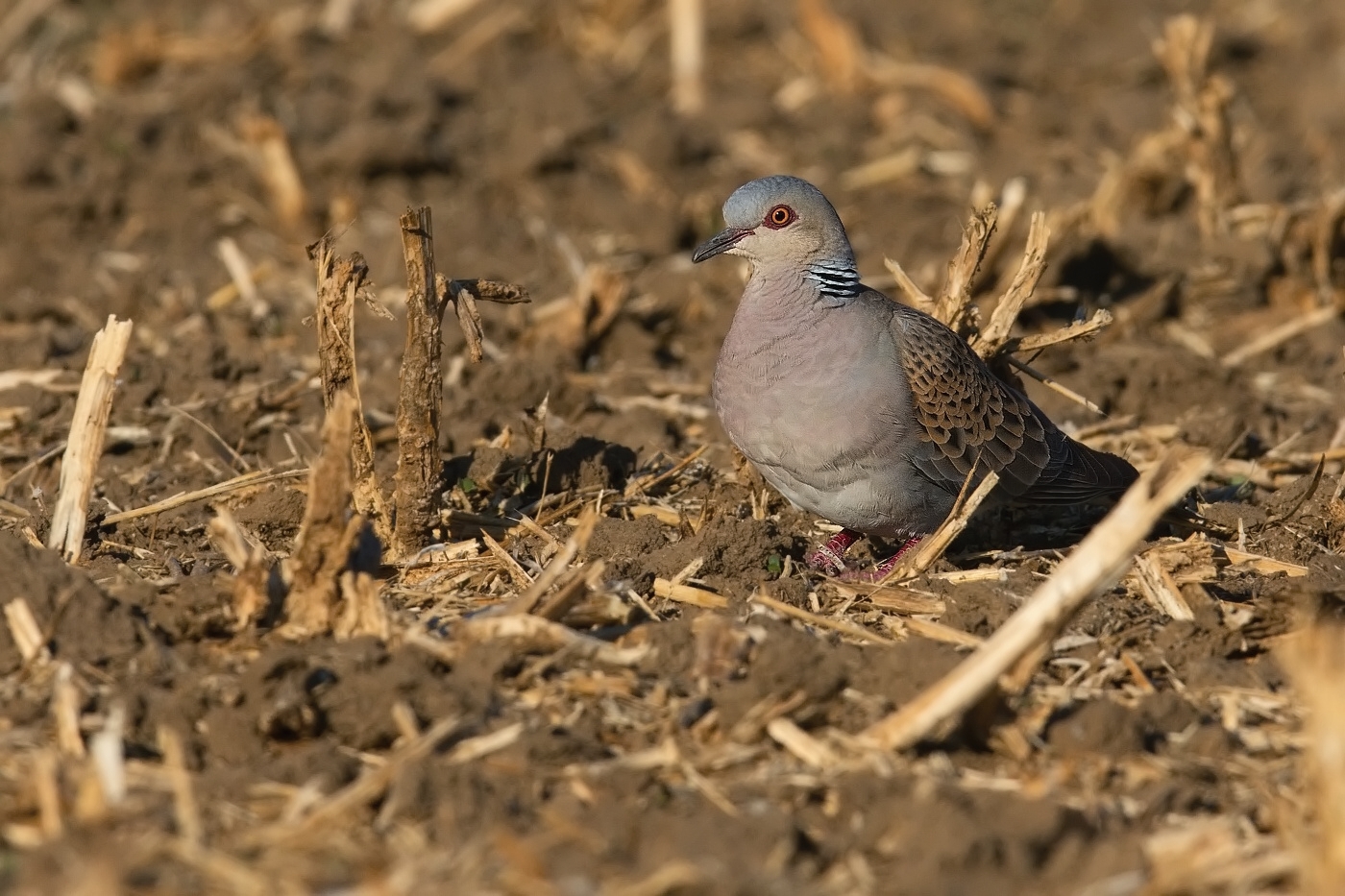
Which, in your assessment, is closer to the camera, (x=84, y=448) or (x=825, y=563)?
(x=84, y=448)

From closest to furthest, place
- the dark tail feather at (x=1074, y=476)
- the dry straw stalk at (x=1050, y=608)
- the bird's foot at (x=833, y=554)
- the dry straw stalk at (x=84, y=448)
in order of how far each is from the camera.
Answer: the dry straw stalk at (x=1050, y=608), the dry straw stalk at (x=84, y=448), the bird's foot at (x=833, y=554), the dark tail feather at (x=1074, y=476)

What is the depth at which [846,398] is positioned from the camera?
5.77m

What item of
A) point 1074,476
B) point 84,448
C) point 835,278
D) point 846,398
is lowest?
point 1074,476

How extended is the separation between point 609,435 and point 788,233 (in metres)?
1.54

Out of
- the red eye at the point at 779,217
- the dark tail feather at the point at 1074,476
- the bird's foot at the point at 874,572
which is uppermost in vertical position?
the red eye at the point at 779,217

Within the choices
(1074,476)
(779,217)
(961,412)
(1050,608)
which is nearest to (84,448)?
(779,217)

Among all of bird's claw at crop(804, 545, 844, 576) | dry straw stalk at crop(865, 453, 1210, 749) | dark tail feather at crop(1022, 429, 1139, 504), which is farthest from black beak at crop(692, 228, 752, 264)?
dry straw stalk at crop(865, 453, 1210, 749)

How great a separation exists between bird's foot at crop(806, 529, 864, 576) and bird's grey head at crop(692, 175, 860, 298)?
98cm

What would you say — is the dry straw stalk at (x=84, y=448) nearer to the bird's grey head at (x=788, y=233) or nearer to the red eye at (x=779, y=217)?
the bird's grey head at (x=788, y=233)

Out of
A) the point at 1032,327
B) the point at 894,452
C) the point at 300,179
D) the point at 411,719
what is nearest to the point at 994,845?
the point at 411,719

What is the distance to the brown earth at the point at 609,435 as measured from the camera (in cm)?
412

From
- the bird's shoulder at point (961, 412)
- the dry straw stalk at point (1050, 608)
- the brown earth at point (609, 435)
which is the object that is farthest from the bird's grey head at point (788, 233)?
the dry straw stalk at point (1050, 608)

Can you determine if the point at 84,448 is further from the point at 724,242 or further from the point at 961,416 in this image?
the point at 961,416

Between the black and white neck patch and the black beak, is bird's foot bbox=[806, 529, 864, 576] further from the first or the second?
the black beak
